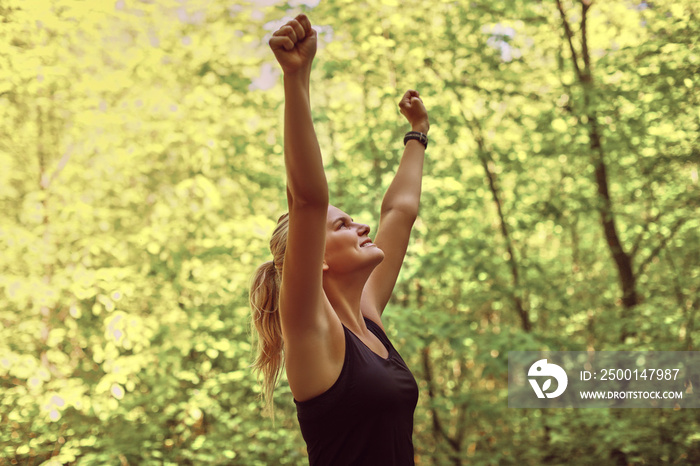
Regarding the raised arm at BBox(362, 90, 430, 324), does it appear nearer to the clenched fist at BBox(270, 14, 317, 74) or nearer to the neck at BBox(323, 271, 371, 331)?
the neck at BBox(323, 271, 371, 331)

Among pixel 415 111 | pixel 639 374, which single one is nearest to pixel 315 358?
pixel 415 111

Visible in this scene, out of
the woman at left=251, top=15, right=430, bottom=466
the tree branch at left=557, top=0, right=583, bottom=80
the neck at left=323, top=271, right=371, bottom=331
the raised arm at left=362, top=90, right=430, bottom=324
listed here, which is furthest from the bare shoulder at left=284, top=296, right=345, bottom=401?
the tree branch at left=557, top=0, right=583, bottom=80

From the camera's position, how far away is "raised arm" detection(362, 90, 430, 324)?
5.09ft

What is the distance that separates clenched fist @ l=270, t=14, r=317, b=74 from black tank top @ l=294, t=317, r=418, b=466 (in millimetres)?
531

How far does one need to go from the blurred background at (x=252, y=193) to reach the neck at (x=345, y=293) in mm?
2647

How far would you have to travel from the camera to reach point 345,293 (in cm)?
130

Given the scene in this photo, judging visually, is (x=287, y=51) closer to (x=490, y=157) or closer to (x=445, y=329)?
(x=445, y=329)

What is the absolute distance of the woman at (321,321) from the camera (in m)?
0.92

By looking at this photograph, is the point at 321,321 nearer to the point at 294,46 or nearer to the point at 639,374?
the point at 294,46

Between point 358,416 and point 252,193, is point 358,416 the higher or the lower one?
the lower one

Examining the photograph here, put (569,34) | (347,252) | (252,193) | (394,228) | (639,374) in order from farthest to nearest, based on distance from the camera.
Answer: (252,193) < (569,34) < (639,374) < (394,228) < (347,252)

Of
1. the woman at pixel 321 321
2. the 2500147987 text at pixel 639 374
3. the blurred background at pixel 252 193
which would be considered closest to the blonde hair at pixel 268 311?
the woman at pixel 321 321

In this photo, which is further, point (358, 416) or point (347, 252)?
point (347, 252)

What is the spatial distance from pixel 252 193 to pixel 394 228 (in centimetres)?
322
